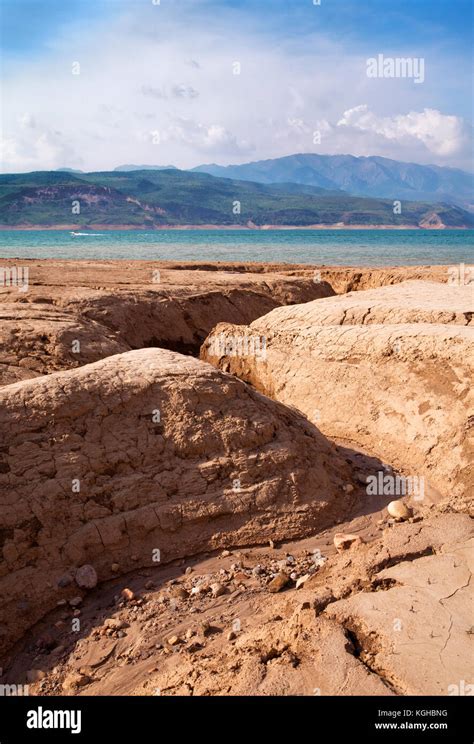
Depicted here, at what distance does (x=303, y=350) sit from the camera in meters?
7.29

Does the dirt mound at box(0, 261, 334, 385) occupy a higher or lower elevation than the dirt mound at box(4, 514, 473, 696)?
higher

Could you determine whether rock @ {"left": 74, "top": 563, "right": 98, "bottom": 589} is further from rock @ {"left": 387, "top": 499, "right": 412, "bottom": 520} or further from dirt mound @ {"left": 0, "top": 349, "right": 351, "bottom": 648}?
rock @ {"left": 387, "top": 499, "right": 412, "bottom": 520}

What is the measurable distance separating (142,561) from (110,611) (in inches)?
17.4

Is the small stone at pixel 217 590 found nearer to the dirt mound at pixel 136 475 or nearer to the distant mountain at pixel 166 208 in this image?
the dirt mound at pixel 136 475

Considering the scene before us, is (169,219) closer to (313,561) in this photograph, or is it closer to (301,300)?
(301,300)

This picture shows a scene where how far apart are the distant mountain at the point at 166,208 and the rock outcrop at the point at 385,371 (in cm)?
5387

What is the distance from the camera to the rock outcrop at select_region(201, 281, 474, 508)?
567 centimetres

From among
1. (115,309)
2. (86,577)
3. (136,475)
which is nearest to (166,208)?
(115,309)

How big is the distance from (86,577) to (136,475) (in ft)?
2.47

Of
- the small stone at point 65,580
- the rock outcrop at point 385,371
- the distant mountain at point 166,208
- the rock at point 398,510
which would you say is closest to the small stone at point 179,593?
the small stone at point 65,580

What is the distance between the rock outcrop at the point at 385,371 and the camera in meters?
5.67

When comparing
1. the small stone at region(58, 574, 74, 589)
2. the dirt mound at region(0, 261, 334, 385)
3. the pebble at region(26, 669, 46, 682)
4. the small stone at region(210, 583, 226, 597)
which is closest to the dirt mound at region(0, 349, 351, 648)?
the small stone at region(58, 574, 74, 589)

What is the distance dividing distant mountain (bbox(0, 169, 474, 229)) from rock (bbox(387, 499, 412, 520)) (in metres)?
57.0
